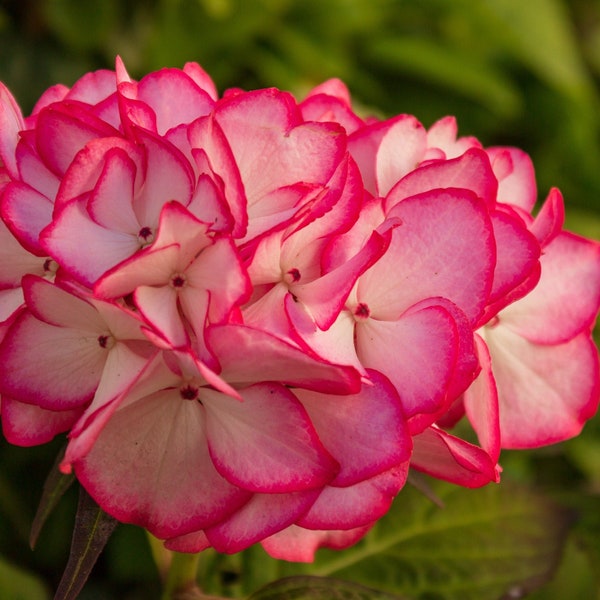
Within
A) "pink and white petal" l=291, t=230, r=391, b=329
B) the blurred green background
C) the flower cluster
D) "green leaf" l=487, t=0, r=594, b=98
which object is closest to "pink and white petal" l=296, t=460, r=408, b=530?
the flower cluster

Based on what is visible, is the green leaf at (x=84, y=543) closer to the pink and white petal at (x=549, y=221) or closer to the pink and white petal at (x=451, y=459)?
the pink and white petal at (x=451, y=459)

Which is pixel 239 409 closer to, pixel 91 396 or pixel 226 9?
pixel 91 396

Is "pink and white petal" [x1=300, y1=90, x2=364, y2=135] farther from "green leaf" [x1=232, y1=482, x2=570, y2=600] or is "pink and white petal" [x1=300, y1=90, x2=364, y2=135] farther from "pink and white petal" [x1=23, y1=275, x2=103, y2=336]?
"green leaf" [x1=232, y1=482, x2=570, y2=600]

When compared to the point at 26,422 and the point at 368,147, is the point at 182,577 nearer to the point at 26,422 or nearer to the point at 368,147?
the point at 26,422

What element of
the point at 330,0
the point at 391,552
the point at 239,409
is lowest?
the point at 391,552

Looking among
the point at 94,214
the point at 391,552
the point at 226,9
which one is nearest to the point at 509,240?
the point at 94,214

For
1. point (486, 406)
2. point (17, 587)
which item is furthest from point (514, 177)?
point (17, 587)

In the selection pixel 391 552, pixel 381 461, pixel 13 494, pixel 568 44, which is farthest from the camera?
pixel 568 44
